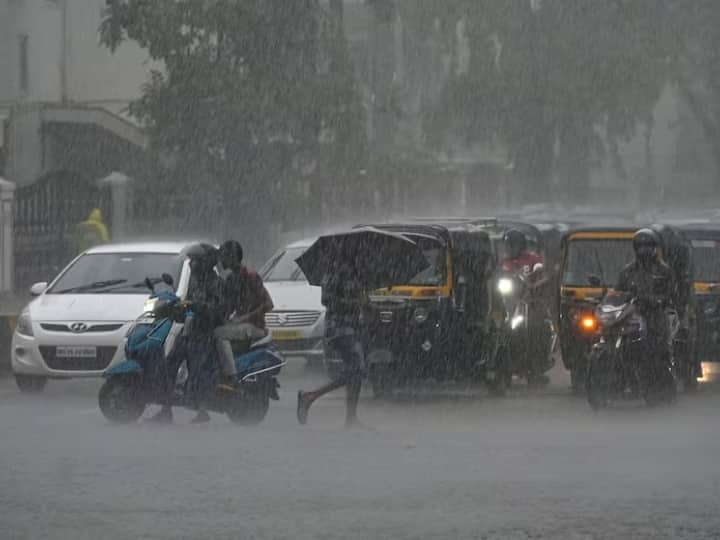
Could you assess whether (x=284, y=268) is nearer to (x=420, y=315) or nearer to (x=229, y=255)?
(x=420, y=315)

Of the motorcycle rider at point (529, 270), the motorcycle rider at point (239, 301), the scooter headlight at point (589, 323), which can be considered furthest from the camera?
the motorcycle rider at point (529, 270)

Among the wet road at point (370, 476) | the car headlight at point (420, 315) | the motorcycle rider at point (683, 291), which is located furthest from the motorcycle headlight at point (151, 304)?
the motorcycle rider at point (683, 291)

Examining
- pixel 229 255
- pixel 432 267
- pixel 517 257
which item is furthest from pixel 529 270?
pixel 229 255

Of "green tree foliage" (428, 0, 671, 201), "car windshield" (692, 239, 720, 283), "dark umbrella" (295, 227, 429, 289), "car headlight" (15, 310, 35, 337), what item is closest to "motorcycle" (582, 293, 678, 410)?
"dark umbrella" (295, 227, 429, 289)

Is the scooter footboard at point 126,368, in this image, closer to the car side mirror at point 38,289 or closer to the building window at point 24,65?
the car side mirror at point 38,289

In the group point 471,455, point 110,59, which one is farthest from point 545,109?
point 471,455

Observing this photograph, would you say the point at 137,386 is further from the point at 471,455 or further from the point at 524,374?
the point at 524,374

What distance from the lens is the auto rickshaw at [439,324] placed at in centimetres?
1883

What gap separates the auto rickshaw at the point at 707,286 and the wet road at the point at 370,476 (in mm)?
4124

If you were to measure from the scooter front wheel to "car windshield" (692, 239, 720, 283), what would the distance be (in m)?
8.45

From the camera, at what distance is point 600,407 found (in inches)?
689

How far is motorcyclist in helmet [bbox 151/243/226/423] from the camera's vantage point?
15828mm

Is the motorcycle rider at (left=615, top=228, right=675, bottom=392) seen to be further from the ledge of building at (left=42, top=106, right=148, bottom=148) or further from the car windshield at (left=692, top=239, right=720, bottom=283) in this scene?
the ledge of building at (left=42, top=106, right=148, bottom=148)

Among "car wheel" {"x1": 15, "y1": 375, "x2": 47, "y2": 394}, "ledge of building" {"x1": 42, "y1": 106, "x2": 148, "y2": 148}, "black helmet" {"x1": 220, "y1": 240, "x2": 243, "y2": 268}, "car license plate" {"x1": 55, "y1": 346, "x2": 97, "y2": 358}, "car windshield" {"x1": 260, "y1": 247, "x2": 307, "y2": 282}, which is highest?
"ledge of building" {"x1": 42, "y1": 106, "x2": 148, "y2": 148}
